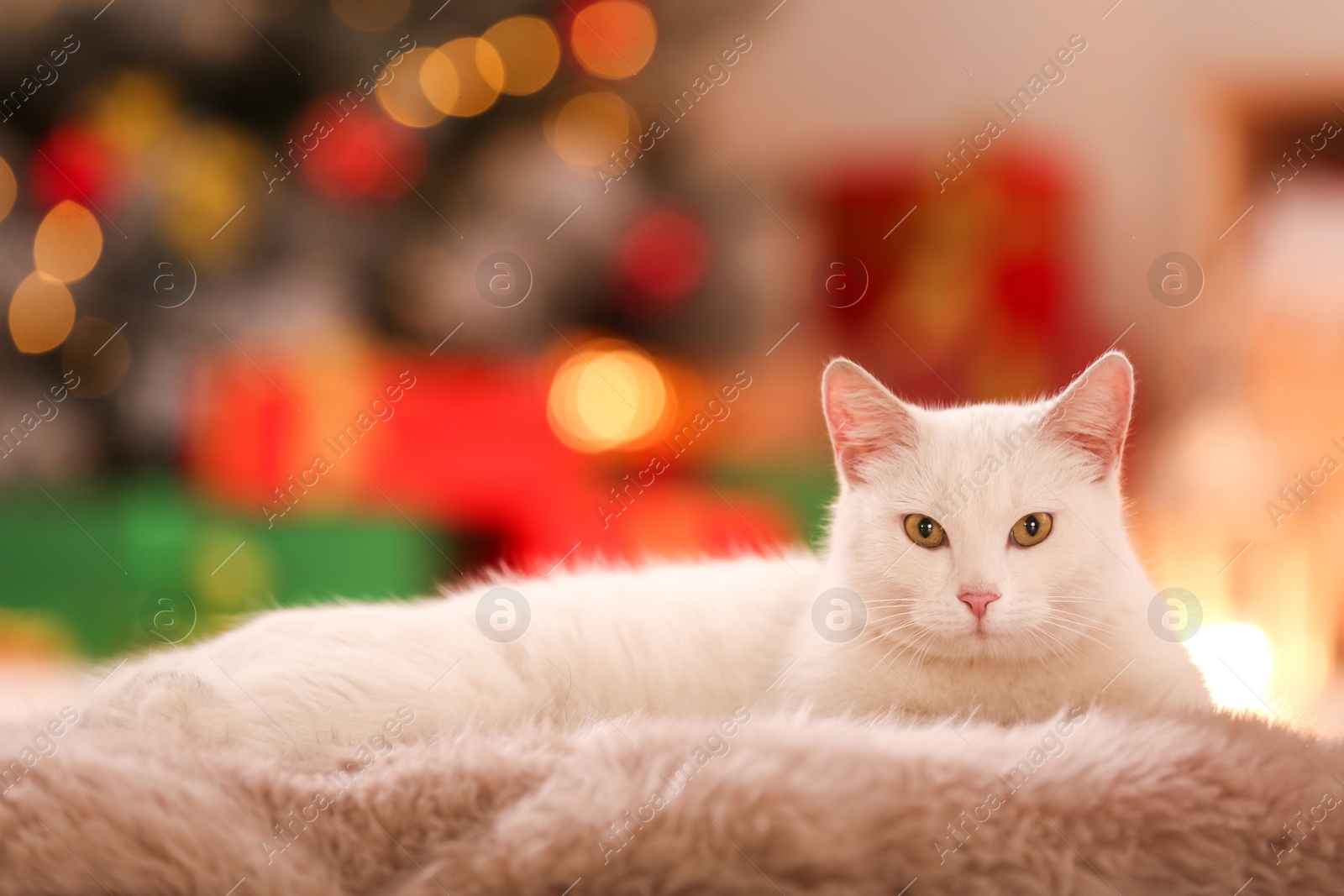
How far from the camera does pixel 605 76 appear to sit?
2.29 m

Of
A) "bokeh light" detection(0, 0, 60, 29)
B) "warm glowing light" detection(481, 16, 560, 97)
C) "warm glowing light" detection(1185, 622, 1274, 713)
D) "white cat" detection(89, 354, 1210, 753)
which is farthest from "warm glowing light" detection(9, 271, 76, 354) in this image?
"warm glowing light" detection(1185, 622, 1274, 713)

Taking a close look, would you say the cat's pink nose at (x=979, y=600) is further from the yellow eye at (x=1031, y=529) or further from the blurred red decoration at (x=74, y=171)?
the blurred red decoration at (x=74, y=171)

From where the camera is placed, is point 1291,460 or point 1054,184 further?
point 1054,184

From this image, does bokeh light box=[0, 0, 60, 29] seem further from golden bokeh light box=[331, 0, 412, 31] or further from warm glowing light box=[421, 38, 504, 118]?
warm glowing light box=[421, 38, 504, 118]

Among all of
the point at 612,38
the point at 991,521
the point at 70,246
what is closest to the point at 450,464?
the point at 70,246

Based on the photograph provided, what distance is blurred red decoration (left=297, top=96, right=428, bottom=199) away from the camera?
2.14 metres

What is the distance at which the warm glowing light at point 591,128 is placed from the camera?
2236mm

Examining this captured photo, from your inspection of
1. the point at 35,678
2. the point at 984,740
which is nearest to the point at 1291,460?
the point at 984,740

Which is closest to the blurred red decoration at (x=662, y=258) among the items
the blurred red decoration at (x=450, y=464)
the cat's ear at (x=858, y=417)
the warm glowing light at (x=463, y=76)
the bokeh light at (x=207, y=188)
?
the blurred red decoration at (x=450, y=464)

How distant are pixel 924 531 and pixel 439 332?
1.54 metres

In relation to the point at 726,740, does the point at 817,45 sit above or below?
above

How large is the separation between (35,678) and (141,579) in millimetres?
254

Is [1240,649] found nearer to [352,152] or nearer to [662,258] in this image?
[662,258]

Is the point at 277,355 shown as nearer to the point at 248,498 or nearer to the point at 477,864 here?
the point at 248,498
